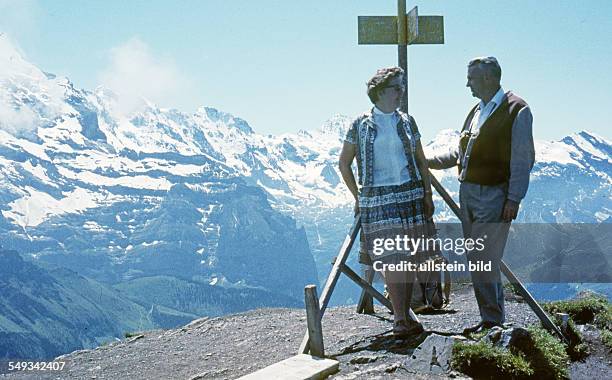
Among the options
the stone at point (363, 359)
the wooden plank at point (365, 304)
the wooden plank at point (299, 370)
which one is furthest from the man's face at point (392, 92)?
the wooden plank at point (365, 304)

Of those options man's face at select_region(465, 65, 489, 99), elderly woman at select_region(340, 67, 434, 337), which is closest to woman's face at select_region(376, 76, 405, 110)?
elderly woman at select_region(340, 67, 434, 337)

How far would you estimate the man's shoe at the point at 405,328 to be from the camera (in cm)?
814

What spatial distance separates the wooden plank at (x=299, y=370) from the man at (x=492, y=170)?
2142 millimetres

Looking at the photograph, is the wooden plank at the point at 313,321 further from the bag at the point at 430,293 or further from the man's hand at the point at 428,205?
the bag at the point at 430,293

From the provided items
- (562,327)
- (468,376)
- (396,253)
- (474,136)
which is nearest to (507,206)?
(474,136)

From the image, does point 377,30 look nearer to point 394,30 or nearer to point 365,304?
point 394,30

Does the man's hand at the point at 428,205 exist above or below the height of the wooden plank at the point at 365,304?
above

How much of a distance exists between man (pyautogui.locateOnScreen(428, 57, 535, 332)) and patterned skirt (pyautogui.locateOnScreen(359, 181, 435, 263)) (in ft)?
2.01

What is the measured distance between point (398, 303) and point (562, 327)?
270 centimetres

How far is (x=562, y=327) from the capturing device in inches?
349

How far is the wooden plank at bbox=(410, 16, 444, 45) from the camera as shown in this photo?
937 cm

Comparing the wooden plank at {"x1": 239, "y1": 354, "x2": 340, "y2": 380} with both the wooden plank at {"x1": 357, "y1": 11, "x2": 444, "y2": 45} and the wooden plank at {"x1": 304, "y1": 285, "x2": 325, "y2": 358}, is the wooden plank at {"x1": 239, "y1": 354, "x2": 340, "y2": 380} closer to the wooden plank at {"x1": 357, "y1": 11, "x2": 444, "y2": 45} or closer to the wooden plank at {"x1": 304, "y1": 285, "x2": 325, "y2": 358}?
the wooden plank at {"x1": 304, "y1": 285, "x2": 325, "y2": 358}

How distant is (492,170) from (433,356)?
7.55 ft

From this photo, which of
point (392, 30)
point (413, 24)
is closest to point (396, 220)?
point (413, 24)
